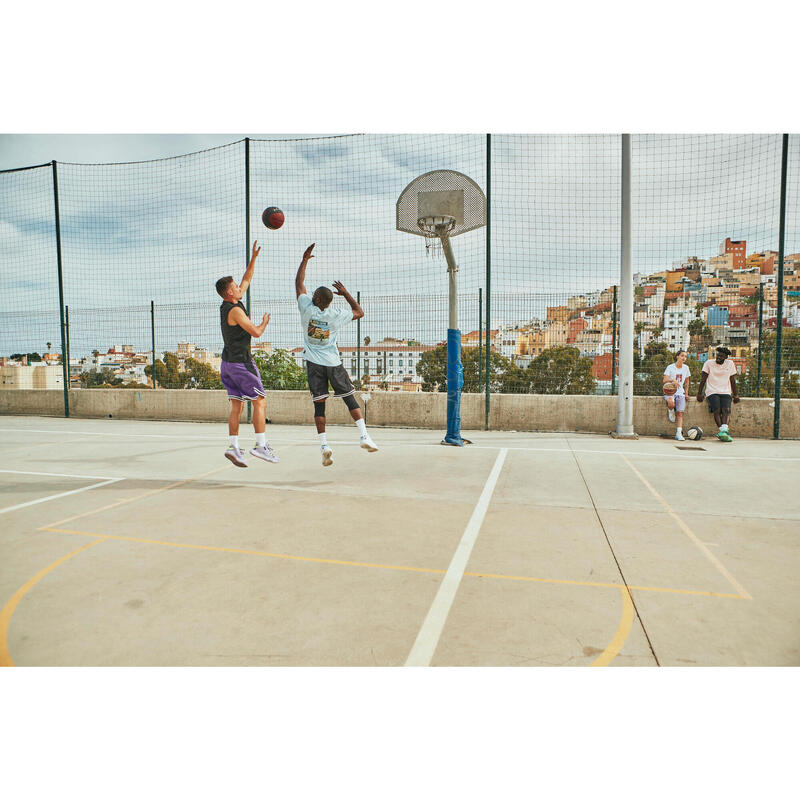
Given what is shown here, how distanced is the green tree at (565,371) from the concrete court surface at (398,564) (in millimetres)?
3381

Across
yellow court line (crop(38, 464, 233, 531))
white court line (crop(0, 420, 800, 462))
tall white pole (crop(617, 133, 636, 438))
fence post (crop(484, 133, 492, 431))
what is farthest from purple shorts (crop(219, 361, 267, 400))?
tall white pole (crop(617, 133, 636, 438))

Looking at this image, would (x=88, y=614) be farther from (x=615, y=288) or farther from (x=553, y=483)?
(x=615, y=288)

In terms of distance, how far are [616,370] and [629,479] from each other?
4280mm

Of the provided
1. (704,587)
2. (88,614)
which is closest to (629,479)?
(704,587)

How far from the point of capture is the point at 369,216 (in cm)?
835

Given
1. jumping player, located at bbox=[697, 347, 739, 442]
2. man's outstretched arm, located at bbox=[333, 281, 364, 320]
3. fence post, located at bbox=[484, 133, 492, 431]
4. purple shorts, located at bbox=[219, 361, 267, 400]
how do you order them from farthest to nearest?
fence post, located at bbox=[484, 133, 492, 431] → jumping player, located at bbox=[697, 347, 739, 442] → purple shorts, located at bbox=[219, 361, 267, 400] → man's outstretched arm, located at bbox=[333, 281, 364, 320]

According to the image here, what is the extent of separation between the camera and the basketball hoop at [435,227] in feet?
21.7

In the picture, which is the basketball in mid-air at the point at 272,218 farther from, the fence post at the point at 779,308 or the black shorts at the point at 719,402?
the fence post at the point at 779,308

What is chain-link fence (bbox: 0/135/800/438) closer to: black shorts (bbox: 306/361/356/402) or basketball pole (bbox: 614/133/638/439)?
basketball pole (bbox: 614/133/638/439)

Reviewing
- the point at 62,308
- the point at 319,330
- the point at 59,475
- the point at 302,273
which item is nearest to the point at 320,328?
the point at 319,330

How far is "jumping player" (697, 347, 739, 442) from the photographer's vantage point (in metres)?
8.09

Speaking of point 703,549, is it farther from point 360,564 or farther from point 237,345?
point 237,345

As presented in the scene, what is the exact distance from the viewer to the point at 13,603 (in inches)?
96.1

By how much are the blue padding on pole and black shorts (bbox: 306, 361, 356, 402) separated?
7.98 ft
